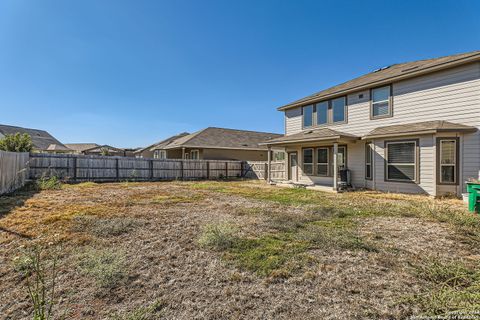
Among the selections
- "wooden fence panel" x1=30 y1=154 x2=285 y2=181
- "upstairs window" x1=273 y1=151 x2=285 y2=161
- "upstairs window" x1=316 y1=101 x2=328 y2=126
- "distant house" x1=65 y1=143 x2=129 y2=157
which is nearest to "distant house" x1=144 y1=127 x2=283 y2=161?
"upstairs window" x1=273 y1=151 x2=285 y2=161

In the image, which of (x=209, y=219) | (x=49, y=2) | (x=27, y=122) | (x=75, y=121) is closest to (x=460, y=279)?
(x=209, y=219)

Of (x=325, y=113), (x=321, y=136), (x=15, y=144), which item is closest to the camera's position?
(x=321, y=136)

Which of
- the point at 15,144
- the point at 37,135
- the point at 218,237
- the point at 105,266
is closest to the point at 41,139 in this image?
the point at 37,135

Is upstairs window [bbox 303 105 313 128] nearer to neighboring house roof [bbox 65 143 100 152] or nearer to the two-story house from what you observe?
the two-story house

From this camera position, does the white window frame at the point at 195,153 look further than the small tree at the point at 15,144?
Yes

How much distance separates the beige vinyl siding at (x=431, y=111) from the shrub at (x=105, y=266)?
10.4 metres

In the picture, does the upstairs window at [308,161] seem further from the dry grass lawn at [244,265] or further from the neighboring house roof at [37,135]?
the neighboring house roof at [37,135]

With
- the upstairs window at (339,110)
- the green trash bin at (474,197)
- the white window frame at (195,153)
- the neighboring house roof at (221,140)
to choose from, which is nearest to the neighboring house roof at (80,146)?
the neighboring house roof at (221,140)

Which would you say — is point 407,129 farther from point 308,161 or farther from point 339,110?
point 308,161

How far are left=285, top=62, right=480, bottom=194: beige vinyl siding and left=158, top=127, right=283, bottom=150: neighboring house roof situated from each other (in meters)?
11.3

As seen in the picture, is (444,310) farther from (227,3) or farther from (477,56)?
(227,3)

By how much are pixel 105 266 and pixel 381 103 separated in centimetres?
1202

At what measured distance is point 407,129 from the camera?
29.5ft

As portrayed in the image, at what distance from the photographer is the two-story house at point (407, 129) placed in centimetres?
816
